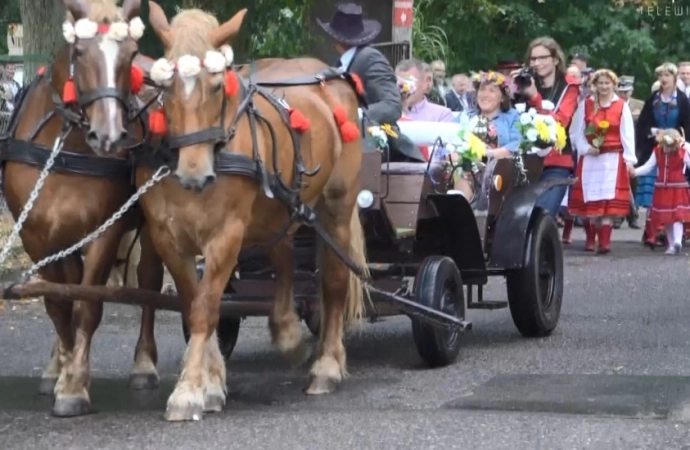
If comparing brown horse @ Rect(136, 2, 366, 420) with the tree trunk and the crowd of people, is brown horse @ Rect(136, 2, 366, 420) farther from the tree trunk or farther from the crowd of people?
the tree trunk

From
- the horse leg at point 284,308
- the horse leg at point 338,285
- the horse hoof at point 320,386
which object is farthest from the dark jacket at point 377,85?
the horse hoof at point 320,386

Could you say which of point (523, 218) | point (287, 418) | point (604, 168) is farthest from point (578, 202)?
point (287, 418)

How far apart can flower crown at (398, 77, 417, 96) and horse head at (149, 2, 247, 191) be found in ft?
11.3

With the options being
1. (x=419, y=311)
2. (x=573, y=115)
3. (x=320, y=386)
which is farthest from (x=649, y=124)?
(x=320, y=386)

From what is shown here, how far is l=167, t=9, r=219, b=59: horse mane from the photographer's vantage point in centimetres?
662

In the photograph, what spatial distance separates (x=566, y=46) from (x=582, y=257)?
35.2 feet

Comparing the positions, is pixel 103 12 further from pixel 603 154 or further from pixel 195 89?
pixel 603 154

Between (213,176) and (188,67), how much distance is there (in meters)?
A: 0.50

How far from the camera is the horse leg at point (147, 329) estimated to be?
791cm

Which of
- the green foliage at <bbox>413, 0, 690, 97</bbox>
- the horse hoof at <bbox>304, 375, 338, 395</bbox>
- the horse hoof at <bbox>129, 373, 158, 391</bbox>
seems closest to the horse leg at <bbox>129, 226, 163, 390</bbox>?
the horse hoof at <bbox>129, 373, 158, 391</bbox>

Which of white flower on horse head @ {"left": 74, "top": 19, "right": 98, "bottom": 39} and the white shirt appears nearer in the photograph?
white flower on horse head @ {"left": 74, "top": 19, "right": 98, "bottom": 39}

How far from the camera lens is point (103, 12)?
6820 mm

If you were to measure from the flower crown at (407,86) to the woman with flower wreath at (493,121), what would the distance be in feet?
1.30

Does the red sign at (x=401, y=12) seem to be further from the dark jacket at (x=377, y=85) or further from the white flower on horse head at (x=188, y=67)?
the white flower on horse head at (x=188, y=67)
